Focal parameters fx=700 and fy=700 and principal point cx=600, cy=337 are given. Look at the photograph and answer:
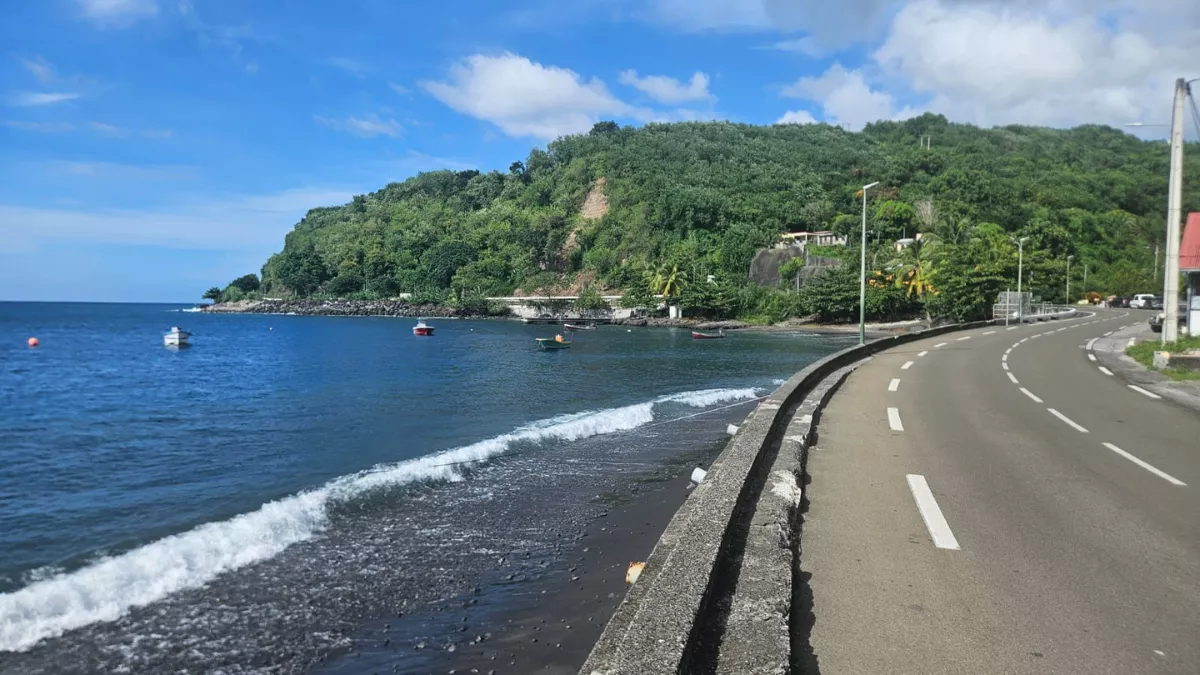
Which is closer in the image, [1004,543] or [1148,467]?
[1004,543]

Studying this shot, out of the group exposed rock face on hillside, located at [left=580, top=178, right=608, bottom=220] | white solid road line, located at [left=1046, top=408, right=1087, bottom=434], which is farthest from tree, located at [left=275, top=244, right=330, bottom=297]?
white solid road line, located at [left=1046, top=408, right=1087, bottom=434]

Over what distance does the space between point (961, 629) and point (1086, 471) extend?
5.52 m

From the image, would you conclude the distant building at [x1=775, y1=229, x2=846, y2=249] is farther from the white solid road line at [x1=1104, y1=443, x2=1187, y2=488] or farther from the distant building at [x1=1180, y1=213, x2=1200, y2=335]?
the white solid road line at [x1=1104, y1=443, x2=1187, y2=488]

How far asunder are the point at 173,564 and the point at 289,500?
2687mm

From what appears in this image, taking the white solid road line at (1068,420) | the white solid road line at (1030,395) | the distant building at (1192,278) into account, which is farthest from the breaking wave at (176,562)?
the distant building at (1192,278)

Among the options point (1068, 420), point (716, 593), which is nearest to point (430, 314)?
point (1068, 420)

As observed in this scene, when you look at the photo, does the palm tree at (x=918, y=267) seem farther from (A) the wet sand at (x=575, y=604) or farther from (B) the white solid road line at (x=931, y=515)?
(A) the wet sand at (x=575, y=604)

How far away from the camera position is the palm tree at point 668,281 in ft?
280

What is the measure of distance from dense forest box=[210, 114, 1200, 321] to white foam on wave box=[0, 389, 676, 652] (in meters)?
49.9

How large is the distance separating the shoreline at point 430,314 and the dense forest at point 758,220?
2385mm

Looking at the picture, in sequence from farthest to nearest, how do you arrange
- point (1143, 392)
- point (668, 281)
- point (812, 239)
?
point (812, 239) < point (668, 281) < point (1143, 392)

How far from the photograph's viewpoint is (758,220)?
102625mm

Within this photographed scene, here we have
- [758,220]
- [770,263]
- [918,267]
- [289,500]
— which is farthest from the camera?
[758,220]

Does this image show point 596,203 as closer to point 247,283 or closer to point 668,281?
point 668,281
